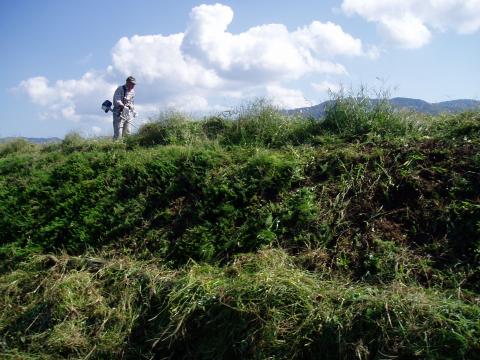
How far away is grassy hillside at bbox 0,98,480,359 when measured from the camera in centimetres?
435

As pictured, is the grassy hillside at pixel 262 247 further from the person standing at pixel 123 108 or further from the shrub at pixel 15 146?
the shrub at pixel 15 146

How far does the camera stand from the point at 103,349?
5.09 meters

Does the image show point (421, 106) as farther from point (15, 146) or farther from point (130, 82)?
point (15, 146)

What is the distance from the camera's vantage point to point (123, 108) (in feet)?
39.6

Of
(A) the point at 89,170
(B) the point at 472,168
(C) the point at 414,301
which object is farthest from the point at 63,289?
(B) the point at 472,168

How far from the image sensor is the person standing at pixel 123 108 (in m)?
12.0

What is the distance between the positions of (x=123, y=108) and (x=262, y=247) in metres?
7.57

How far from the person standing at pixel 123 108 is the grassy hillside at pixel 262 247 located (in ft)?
12.2

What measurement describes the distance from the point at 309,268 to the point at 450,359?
180 centimetres

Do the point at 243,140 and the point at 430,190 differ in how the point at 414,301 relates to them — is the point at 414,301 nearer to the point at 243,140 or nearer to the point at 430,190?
the point at 430,190

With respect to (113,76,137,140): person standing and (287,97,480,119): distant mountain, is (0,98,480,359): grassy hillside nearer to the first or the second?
(287,97,480,119): distant mountain

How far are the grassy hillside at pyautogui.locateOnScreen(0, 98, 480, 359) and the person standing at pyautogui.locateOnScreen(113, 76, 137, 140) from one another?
3.71m

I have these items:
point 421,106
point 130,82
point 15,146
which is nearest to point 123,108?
point 130,82

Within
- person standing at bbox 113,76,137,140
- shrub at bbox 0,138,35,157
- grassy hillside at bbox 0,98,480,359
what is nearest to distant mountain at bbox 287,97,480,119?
grassy hillside at bbox 0,98,480,359
